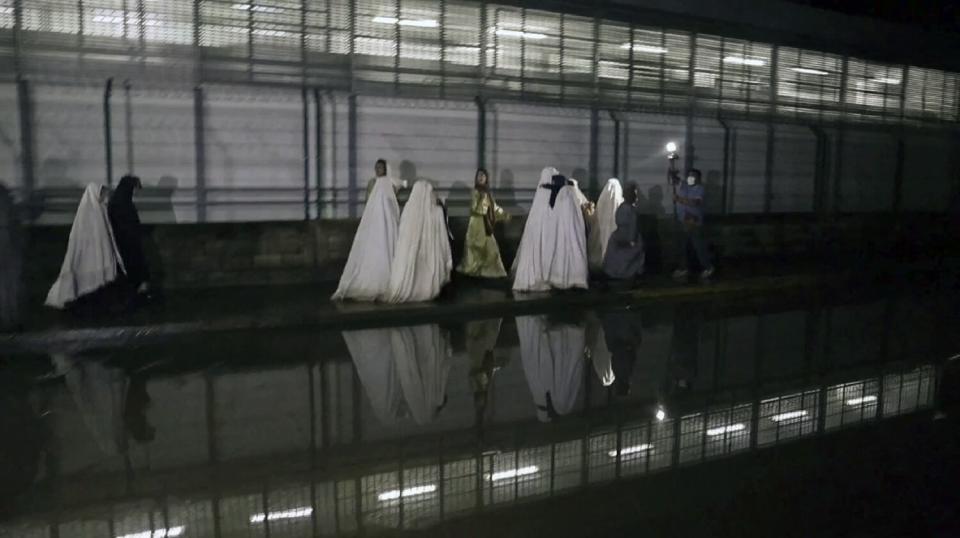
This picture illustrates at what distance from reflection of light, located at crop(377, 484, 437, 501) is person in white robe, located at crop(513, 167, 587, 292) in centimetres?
720

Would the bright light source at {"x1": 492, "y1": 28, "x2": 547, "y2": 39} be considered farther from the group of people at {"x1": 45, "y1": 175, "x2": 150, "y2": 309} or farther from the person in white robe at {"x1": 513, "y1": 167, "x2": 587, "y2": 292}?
the group of people at {"x1": 45, "y1": 175, "x2": 150, "y2": 309}

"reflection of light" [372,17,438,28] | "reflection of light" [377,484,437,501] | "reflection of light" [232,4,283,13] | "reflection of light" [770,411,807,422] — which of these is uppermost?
"reflection of light" [372,17,438,28]

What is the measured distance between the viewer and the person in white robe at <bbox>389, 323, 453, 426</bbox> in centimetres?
647

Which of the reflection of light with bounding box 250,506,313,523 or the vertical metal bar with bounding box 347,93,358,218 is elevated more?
the vertical metal bar with bounding box 347,93,358,218

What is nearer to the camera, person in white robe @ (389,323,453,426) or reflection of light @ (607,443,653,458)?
reflection of light @ (607,443,653,458)

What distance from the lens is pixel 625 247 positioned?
1266 cm

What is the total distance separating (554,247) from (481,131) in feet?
10.0

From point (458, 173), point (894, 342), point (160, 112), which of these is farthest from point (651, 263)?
point (160, 112)

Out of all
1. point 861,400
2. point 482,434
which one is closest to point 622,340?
point 861,400

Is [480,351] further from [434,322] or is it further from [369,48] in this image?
[369,48]

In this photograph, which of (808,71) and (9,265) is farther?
(808,71)

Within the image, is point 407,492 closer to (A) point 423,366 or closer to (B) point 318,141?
(A) point 423,366

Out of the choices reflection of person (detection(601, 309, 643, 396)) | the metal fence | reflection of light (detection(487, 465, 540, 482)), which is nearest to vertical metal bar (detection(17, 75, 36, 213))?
the metal fence

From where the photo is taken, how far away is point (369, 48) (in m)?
12.8
